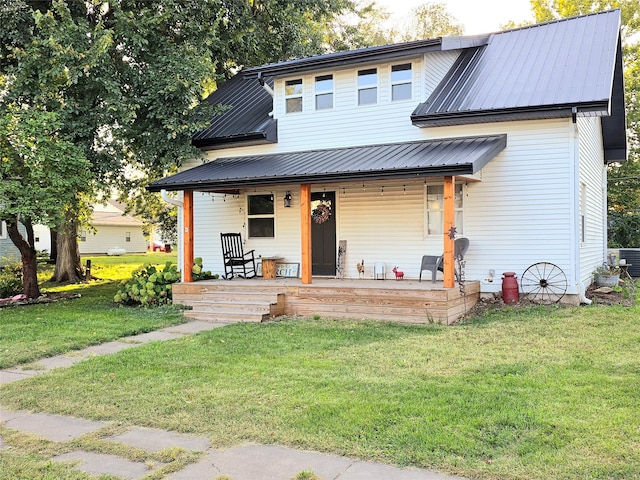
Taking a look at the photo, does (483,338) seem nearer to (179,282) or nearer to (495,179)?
(495,179)

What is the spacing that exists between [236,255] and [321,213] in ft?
7.45

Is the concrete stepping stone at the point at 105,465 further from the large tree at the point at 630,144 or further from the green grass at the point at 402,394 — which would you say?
the large tree at the point at 630,144

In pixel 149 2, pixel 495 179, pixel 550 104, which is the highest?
pixel 149 2

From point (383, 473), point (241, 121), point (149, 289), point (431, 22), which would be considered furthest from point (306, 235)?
point (431, 22)

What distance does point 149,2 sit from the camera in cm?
1335

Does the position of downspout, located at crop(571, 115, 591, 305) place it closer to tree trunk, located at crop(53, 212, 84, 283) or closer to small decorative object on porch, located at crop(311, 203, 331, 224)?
small decorative object on porch, located at crop(311, 203, 331, 224)

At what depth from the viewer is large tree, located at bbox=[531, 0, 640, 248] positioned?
2011 centimetres

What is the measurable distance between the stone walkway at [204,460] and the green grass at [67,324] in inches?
102

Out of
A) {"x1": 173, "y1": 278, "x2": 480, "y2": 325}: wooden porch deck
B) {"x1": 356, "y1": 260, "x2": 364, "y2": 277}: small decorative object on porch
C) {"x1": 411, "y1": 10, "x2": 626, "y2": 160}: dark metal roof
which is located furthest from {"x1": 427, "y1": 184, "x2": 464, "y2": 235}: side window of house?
{"x1": 356, "y1": 260, "x2": 364, "y2": 277}: small decorative object on porch

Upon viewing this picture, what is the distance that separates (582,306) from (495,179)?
109 inches

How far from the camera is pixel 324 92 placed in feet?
39.3

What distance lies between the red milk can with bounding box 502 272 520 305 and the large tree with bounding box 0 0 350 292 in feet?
23.9

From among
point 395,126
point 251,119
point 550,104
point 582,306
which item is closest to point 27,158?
point 251,119

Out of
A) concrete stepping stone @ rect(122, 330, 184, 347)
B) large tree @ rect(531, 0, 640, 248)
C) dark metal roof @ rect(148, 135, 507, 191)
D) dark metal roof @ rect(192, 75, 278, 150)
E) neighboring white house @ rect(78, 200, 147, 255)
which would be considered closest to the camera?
concrete stepping stone @ rect(122, 330, 184, 347)
